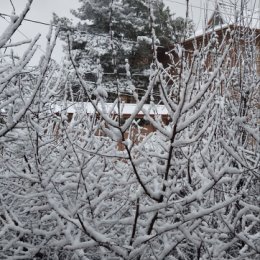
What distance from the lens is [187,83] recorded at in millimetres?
1792

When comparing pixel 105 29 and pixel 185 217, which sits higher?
pixel 105 29

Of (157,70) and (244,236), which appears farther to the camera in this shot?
(244,236)

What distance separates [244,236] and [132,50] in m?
21.9

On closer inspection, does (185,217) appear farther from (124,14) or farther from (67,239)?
(124,14)

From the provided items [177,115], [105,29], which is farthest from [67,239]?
[105,29]

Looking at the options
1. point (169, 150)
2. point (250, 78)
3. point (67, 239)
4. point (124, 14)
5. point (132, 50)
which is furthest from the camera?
point (124, 14)

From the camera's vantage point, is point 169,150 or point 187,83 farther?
point 169,150

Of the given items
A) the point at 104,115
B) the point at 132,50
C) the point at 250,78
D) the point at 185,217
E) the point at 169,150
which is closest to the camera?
the point at 104,115

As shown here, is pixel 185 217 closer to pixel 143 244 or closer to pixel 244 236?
pixel 143 244

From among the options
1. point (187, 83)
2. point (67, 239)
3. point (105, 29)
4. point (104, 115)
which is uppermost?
point (105, 29)

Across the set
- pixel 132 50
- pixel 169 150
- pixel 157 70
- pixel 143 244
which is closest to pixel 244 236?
pixel 143 244

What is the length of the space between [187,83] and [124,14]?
24.6 meters

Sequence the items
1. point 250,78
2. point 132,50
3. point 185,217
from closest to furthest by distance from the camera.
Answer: point 185,217, point 250,78, point 132,50

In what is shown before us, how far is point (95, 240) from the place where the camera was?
81.7 inches
